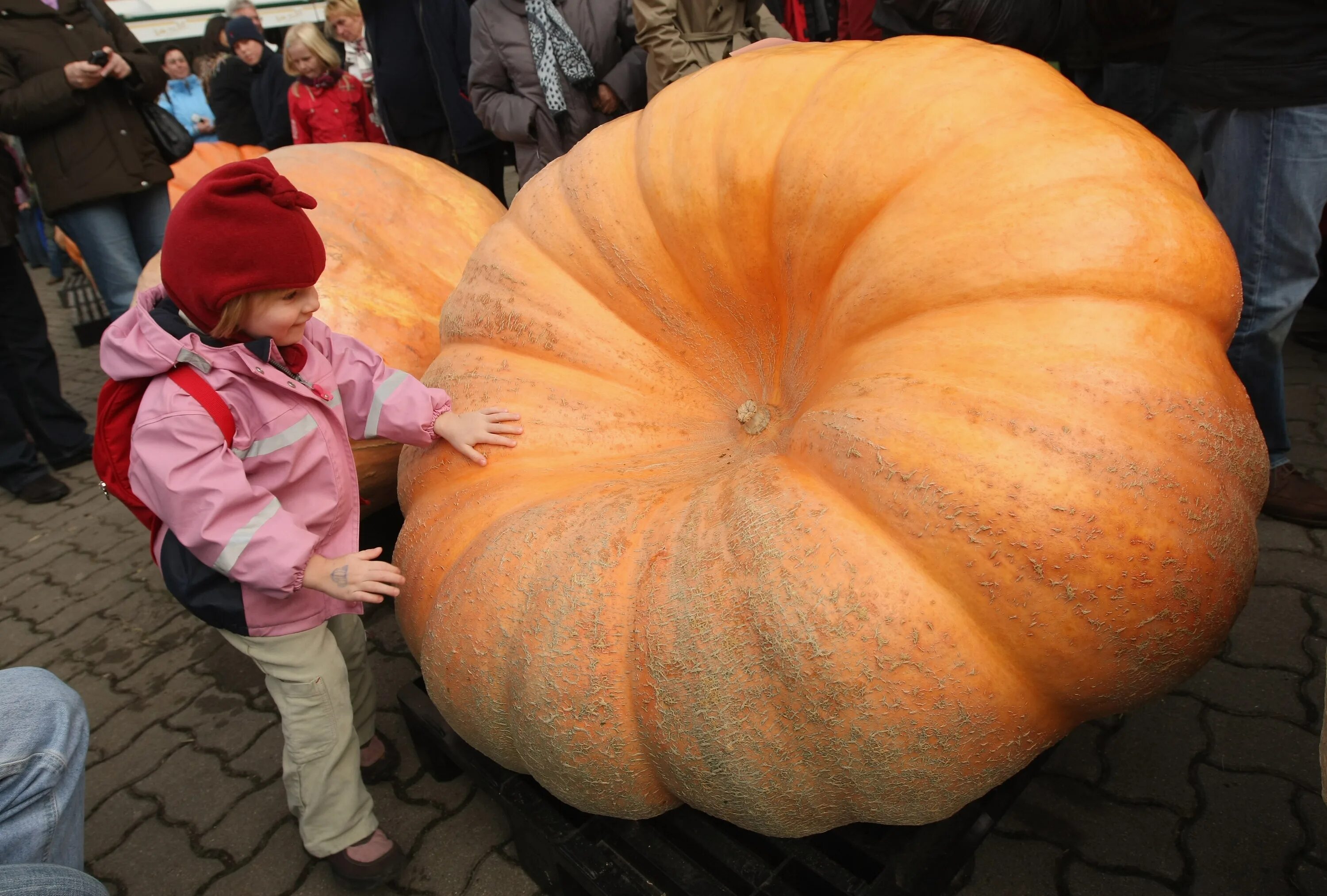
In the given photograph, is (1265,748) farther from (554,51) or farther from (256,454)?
(554,51)

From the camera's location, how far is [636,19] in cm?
320

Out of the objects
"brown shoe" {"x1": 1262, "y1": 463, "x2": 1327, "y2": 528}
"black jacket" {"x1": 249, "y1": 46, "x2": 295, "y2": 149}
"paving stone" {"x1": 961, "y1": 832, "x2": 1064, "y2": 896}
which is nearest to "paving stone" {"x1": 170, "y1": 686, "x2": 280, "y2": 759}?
"paving stone" {"x1": 961, "y1": 832, "x2": 1064, "y2": 896}

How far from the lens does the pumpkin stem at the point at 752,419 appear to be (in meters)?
1.67

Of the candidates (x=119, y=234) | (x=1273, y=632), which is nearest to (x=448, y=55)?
(x=119, y=234)

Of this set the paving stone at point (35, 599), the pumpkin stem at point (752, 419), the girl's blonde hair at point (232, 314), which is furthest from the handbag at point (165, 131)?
the pumpkin stem at point (752, 419)

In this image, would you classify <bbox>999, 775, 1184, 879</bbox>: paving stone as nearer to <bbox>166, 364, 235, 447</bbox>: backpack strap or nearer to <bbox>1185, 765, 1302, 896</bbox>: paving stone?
<bbox>1185, 765, 1302, 896</bbox>: paving stone

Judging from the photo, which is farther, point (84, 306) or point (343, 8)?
point (84, 306)

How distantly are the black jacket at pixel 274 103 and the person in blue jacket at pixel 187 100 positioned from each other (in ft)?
5.16

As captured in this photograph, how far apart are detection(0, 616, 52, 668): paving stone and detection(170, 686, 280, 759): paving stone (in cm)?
83

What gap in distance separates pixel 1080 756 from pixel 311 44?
504cm

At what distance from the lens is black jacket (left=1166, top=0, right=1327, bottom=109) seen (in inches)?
80.3

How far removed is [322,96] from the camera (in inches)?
196

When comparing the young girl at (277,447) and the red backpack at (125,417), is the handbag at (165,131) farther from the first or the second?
the red backpack at (125,417)

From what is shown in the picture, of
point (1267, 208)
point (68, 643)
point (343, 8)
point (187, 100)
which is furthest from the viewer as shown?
point (187, 100)
